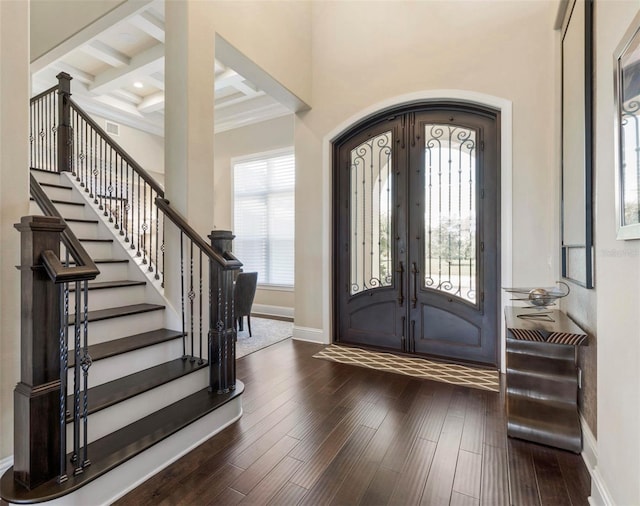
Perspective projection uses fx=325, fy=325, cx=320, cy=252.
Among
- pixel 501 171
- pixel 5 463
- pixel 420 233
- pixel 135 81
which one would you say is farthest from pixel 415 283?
pixel 135 81

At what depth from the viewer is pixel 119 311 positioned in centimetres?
246

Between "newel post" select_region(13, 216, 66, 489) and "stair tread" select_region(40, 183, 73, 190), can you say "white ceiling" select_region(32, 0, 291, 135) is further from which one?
"newel post" select_region(13, 216, 66, 489)

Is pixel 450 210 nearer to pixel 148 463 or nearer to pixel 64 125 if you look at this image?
pixel 148 463

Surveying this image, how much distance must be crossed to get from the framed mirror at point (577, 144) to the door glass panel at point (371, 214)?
1697 mm

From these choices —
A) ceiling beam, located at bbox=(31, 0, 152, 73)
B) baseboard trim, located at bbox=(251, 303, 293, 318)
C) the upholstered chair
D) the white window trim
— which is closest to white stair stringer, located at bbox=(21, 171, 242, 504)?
the upholstered chair

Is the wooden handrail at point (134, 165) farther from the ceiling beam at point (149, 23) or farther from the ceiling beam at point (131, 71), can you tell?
the ceiling beam at point (131, 71)

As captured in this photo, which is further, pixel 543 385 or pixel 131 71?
pixel 131 71

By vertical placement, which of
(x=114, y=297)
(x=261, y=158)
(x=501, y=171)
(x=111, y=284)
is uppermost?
(x=261, y=158)

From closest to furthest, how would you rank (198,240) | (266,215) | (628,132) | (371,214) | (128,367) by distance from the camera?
(628,132), (128,367), (198,240), (371,214), (266,215)

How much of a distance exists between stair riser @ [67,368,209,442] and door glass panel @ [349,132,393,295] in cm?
221

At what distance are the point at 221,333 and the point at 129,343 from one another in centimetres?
62

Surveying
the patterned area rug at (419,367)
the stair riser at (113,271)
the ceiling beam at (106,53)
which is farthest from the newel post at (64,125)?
the patterned area rug at (419,367)

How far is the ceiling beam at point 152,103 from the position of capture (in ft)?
19.8

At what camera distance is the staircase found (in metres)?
1.49
